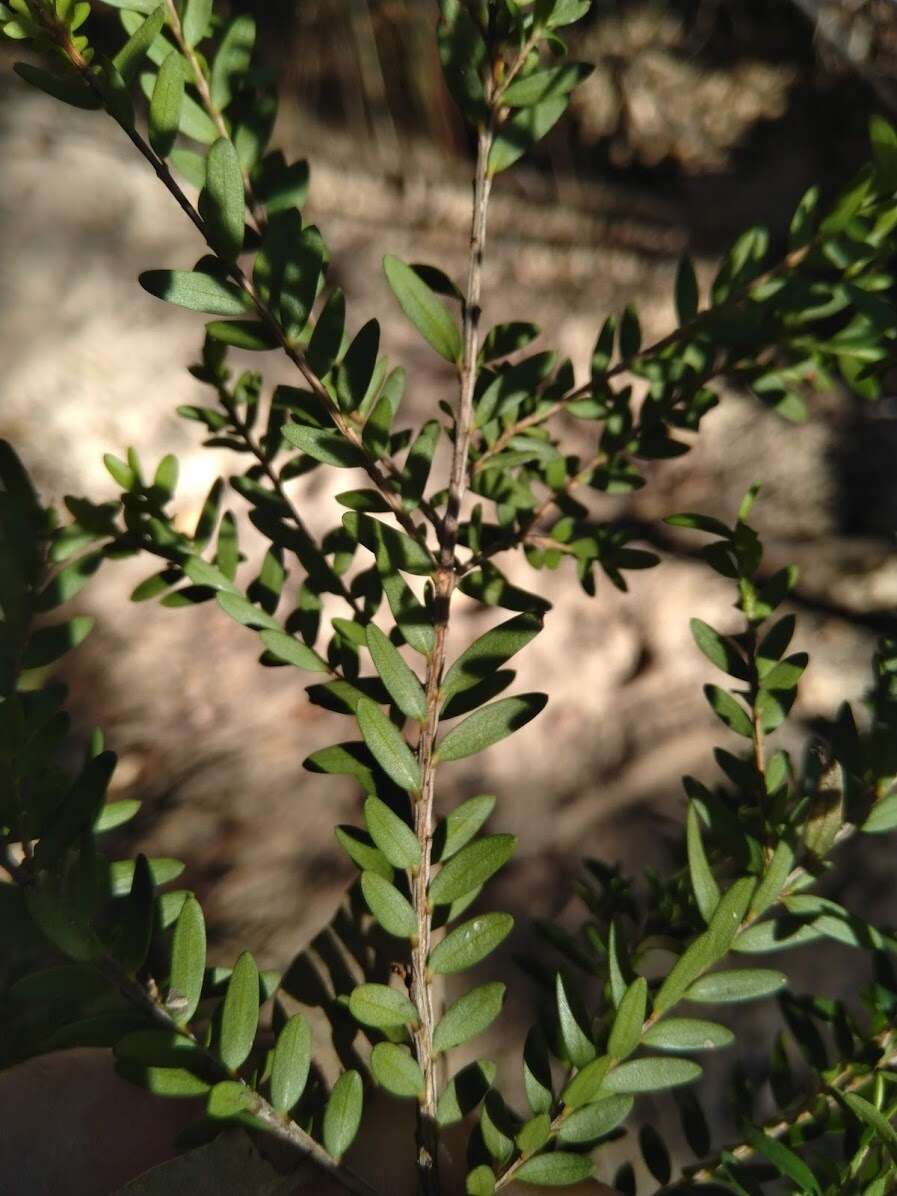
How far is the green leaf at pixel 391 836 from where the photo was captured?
373 mm

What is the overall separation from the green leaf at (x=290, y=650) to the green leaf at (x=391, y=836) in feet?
0.31

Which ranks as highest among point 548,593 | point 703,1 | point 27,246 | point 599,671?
point 703,1

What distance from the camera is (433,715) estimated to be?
1.30 feet

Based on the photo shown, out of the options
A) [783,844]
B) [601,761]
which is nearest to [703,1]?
[601,761]

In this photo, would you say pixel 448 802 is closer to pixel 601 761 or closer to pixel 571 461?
pixel 601 761

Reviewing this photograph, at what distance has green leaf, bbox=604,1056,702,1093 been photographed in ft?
1.25

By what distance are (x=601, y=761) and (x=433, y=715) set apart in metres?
0.74

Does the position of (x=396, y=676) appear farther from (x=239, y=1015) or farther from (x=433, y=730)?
(x=239, y=1015)

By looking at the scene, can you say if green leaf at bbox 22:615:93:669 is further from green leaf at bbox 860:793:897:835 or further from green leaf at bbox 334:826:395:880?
green leaf at bbox 860:793:897:835

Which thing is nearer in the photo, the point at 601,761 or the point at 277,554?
the point at 277,554

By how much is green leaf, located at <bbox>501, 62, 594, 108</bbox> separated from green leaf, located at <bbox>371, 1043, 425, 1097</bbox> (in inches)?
13.8

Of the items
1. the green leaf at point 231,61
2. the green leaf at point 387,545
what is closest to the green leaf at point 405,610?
the green leaf at point 387,545

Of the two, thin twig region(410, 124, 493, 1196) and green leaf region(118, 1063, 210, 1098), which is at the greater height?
thin twig region(410, 124, 493, 1196)

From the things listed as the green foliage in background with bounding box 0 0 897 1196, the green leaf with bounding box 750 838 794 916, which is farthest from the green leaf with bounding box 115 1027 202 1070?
the green leaf with bounding box 750 838 794 916
